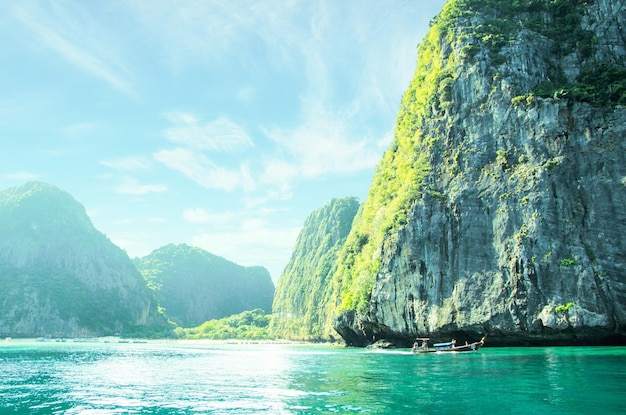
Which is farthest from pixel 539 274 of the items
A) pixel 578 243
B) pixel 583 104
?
pixel 583 104

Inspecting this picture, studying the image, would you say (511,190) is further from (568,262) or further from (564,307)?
(564,307)

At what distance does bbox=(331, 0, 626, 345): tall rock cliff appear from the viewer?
174ft

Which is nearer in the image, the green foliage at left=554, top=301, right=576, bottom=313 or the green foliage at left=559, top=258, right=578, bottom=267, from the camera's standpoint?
the green foliage at left=554, top=301, right=576, bottom=313

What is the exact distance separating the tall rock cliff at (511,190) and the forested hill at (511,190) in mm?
154

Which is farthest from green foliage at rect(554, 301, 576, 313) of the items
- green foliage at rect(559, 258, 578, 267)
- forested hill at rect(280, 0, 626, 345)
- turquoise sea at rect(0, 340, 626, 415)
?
turquoise sea at rect(0, 340, 626, 415)

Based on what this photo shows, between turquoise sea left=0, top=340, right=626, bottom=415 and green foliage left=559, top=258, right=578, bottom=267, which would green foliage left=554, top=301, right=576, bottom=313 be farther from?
turquoise sea left=0, top=340, right=626, bottom=415

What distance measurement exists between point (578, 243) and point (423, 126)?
102ft

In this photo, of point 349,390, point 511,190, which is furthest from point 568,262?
point 349,390

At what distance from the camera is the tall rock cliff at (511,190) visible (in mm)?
53000

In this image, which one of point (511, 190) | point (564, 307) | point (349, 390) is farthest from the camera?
point (511, 190)

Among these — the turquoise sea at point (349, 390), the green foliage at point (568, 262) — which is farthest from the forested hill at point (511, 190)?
the turquoise sea at point (349, 390)

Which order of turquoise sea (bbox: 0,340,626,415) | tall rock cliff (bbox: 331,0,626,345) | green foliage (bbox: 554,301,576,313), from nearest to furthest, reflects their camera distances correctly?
turquoise sea (bbox: 0,340,626,415) < green foliage (bbox: 554,301,576,313) < tall rock cliff (bbox: 331,0,626,345)

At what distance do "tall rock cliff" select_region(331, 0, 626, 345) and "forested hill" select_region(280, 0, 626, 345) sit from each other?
0.51ft

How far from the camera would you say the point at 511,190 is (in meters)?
59.2
